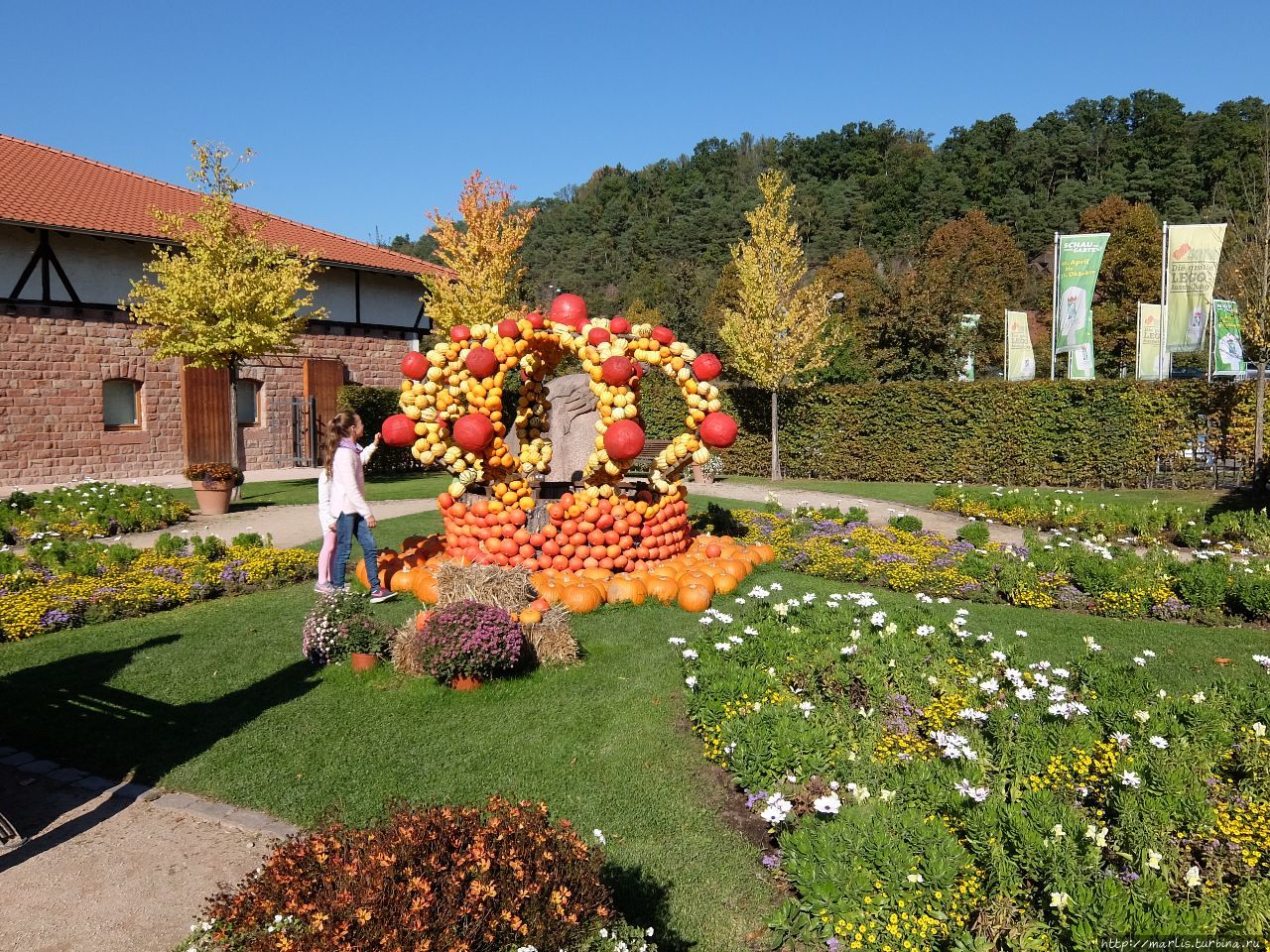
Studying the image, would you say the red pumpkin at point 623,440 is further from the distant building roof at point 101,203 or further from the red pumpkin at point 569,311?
the distant building roof at point 101,203

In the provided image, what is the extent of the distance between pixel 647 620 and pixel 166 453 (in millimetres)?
17578

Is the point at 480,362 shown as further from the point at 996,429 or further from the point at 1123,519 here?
the point at 996,429

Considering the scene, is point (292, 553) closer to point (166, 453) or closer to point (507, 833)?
point (507, 833)

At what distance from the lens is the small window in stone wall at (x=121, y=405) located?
1914cm

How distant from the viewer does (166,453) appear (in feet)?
65.4

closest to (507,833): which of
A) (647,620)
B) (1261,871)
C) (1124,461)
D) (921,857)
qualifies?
(921,857)

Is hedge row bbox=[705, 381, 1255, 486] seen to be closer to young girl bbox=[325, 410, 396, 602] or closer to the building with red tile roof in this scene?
the building with red tile roof

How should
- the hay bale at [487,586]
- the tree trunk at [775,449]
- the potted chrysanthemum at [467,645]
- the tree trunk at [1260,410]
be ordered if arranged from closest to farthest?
the potted chrysanthemum at [467,645] → the hay bale at [487,586] → the tree trunk at [1260,410] → the tree trunk at [775,449]

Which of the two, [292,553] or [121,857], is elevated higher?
[292,553]

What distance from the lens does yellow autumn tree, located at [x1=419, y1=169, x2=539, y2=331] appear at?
843 inches

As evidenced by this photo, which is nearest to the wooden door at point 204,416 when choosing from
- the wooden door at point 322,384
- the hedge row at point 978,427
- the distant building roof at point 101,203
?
the wooden door at point 322,384

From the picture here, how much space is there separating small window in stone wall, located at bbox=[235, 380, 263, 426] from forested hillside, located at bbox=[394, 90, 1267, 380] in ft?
59.6

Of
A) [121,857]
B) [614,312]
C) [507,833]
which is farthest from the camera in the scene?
[614,312]

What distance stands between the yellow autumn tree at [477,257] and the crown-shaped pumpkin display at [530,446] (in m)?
13.8
